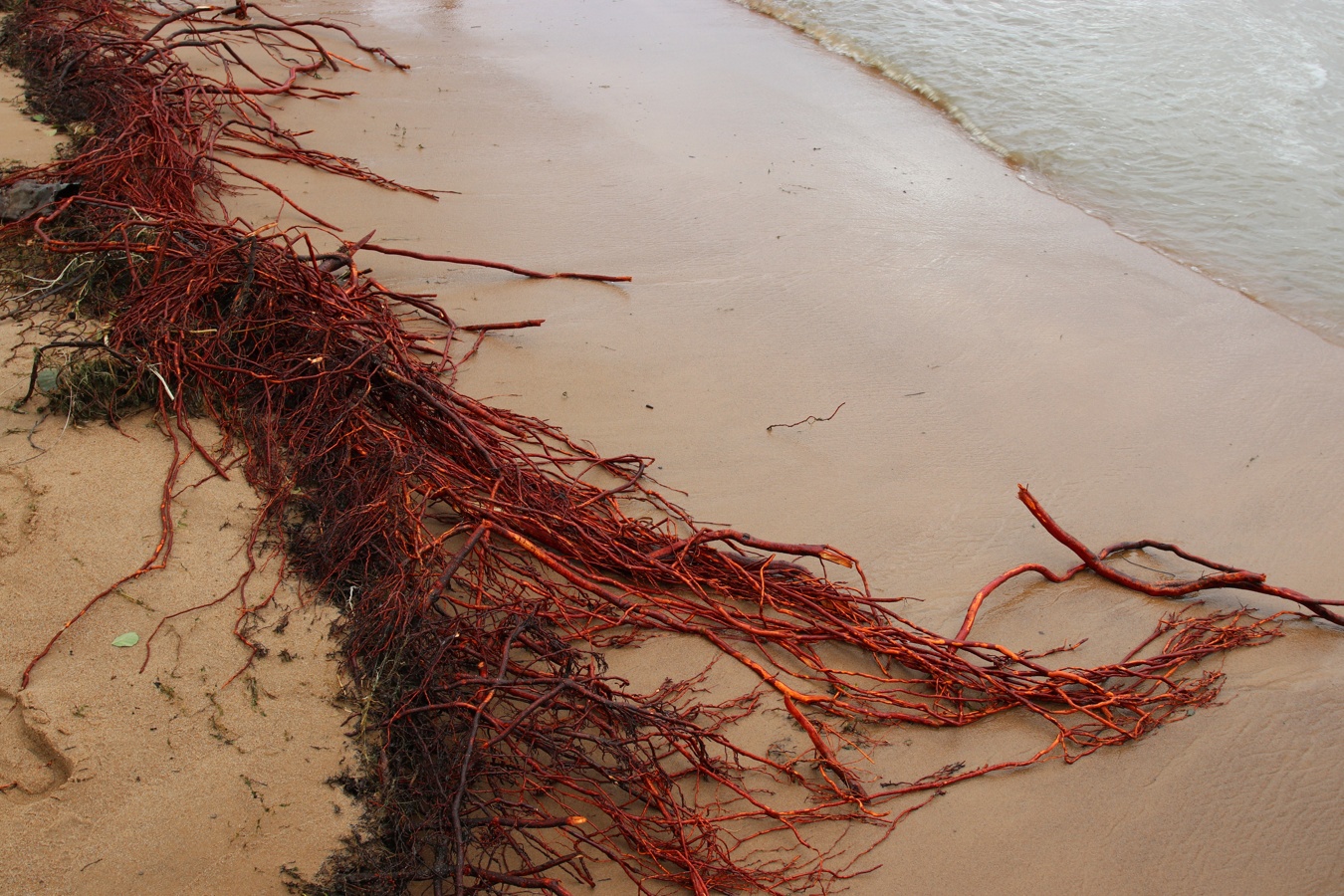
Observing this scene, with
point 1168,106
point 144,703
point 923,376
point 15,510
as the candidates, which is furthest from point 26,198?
point 1168,106

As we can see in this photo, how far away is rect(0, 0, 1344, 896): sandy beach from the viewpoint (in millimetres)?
2215

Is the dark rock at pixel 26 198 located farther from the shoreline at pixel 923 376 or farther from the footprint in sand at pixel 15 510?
the footprint in sand at pixel 15 510

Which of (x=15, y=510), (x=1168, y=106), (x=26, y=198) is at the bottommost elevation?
(x=15, y=510)

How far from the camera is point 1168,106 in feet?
21.4

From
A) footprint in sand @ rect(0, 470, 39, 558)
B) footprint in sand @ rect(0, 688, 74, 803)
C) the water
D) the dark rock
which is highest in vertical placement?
the water

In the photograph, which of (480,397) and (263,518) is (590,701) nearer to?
(263,518)

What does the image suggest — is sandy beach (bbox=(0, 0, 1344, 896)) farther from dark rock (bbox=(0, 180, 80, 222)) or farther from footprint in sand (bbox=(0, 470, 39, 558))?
dark rock (bbox=(0, 180, 80, 222))

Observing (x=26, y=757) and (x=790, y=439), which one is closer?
(x=26, y=757)

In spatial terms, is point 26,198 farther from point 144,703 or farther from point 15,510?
point 144,703

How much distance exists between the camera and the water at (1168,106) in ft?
17.3

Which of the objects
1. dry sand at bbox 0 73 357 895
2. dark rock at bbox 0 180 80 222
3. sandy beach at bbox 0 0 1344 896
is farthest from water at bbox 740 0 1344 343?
dark rock at bbox 0 180 80 222

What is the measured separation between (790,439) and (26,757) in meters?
2.49

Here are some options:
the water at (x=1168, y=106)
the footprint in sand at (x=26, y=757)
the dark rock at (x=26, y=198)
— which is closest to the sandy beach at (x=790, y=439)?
the footprint in sand at (x=26, y=757)

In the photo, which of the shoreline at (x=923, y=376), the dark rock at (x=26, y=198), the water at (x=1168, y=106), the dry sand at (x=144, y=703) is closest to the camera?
the dry sand at (x=144, y=703)
